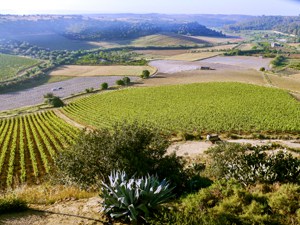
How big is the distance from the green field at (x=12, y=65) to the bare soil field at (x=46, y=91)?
84.8ft

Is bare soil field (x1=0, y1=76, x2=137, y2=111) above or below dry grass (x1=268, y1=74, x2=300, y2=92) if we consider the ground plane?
below

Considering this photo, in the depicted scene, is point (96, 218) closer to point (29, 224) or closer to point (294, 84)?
point (29, 224)

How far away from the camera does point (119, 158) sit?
38.1ft

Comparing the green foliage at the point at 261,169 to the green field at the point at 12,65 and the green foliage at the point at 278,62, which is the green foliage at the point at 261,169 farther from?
the green field at the point at 12,65

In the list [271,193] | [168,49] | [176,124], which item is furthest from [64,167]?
[168,49]

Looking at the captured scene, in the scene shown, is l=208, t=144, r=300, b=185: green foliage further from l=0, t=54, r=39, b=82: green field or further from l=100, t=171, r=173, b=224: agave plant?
l=0, t=54, r=39, b=82: green field

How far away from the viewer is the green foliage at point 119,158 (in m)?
11.6

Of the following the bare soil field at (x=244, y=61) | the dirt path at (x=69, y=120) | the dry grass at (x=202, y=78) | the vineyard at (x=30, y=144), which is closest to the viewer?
the vineyard at (x=30, y=144)

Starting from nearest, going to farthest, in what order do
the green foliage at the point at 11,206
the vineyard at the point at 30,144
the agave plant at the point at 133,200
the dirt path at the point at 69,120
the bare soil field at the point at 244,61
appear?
the agave plant at the point at 133,200 < the green foliage at the point at 11,206 < the vineyard at the point at 30,144 < the dirt path at the point at 69,120 < the bare soil field at the point at 244,61

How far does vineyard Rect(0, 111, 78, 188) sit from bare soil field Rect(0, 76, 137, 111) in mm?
23023

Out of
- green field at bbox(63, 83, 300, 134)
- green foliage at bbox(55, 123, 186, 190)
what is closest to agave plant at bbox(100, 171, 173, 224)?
green foliage at bbox(55, 123, 186, 190)

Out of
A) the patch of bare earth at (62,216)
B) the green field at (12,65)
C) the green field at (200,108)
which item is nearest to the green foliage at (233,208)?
the patch of bare earth at (62,216)

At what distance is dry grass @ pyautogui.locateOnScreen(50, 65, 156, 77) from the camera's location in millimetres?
101062

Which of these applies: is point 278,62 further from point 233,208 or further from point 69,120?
point 233,208
